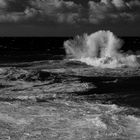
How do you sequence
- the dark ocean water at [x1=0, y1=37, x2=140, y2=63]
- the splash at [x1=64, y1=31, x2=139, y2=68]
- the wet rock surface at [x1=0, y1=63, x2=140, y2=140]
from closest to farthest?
the wet rock surface at [x1=0, y1=63, x2=140, y2=140], the splash at [x1=64, y1=31, x2=139, y2=68], the dark ocean water at [x1=0, y1=37, x2=140, y2=63]

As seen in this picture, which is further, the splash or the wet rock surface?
the splash

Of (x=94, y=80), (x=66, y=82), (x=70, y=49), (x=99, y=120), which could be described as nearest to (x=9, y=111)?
(x=99, y=120)

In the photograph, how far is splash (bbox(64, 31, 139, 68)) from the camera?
140 feet

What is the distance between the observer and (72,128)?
15383 millimetres

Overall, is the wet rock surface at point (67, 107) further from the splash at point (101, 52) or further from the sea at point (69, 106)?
the splash at point (101, 52)

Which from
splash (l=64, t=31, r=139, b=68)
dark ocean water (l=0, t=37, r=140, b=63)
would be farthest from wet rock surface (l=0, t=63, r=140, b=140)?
dark ocean water (l=0, t=37, r=140, b=63)

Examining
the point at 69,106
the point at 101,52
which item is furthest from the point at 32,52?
the point at 69,106

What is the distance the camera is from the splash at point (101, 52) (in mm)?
42681

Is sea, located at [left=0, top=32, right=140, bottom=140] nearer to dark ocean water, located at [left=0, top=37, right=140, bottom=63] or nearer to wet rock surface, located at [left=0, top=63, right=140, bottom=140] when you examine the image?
wet rock surface, located at [left=0, top=63, right=140, bottom=140]

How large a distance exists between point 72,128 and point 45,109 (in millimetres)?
3678

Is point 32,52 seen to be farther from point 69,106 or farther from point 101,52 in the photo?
point 69,106

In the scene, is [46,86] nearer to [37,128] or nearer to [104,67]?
[37,128]

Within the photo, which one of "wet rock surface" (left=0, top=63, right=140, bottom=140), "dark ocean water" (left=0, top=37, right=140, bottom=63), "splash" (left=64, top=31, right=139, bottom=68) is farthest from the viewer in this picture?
"dark ocean water" (left=0, top=37, right=140, bottom=63)

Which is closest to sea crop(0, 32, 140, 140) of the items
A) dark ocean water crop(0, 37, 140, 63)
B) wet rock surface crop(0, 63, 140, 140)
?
wet rock surface crop(0, 63, 140, 140)
